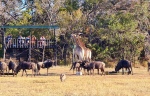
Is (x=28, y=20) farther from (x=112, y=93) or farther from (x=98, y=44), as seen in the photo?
(x=112, y=93)

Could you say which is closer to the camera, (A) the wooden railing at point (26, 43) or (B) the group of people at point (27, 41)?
(B) the group of people at point (27, 41)

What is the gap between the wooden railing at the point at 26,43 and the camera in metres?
53.2

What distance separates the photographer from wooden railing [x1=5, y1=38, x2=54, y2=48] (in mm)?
53188

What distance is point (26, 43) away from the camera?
54062mm

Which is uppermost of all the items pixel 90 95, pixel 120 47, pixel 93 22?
pixel 93 22

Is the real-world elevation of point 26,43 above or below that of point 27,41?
below

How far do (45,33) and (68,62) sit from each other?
5.70 metres

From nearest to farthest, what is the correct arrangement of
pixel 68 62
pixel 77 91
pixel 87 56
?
pixel 77 91 → pixel 87 56 → pixel 68 62

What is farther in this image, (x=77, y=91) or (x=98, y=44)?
(x=98, y=44)

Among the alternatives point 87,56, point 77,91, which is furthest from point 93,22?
point 77,91

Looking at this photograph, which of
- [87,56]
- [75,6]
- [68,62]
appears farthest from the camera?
[75,6]

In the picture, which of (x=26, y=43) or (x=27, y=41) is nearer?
(x=27, y=41)

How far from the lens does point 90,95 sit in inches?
762

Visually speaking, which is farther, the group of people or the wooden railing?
the wooden railing
